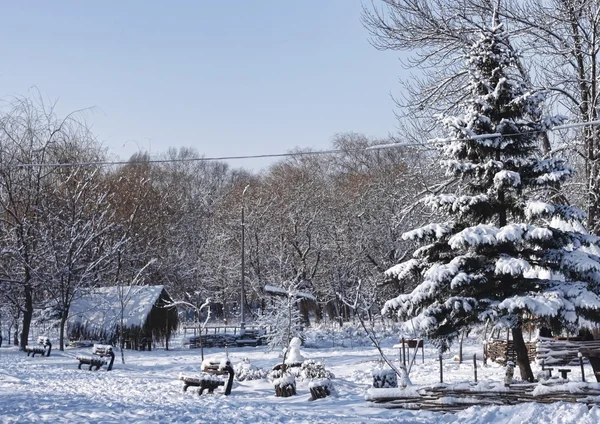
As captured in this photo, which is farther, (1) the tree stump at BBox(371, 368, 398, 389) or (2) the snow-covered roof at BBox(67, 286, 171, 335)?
(2) the snow-covered roof at BBox(67, 286, 171, 335)

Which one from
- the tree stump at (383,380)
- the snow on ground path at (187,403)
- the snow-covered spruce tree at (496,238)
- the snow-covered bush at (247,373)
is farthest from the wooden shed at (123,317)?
the snow-covered spruce tree at (496,238)

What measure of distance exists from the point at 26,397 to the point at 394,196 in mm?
31989

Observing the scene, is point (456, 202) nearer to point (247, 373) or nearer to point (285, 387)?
point (285, 387)

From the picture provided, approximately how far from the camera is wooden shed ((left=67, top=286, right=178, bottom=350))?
30.9 m

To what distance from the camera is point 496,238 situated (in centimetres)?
1365

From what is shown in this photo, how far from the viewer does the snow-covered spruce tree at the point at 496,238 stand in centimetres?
1349

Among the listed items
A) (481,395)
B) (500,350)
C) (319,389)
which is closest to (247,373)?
(319,389)

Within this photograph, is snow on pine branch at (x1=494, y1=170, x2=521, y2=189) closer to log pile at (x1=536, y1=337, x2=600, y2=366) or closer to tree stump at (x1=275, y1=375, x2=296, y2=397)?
tree stump at (x1=275, y1=375, x2=296, y2=397)

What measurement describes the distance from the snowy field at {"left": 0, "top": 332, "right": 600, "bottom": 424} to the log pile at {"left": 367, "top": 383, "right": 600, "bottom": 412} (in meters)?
0.22

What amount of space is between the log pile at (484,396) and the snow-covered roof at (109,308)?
20.1m

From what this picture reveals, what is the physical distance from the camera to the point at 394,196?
4300 centimetres

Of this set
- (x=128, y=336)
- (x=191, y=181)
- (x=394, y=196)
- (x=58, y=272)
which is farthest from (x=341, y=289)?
(x=191, y=181)

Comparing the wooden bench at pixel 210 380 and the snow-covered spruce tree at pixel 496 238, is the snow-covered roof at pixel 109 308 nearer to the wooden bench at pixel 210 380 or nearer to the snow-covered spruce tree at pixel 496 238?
the wooden bench at pixel 210 380

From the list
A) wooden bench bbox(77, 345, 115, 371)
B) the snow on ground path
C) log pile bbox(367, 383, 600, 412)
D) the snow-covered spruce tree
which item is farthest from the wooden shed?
log pile bbox(367, 383, 600, 412)
